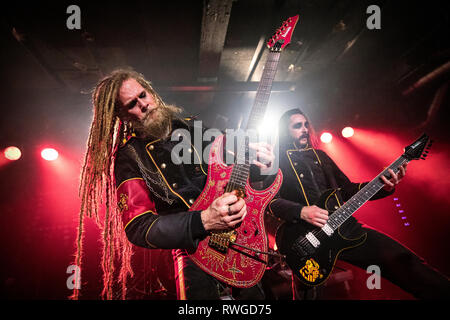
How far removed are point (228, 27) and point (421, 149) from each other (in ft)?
12.5

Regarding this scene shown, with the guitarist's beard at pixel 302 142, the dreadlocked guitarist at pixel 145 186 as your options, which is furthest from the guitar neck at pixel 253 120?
the guitarist's beard at pixel 302 142

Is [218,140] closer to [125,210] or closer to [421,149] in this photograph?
[125,210]

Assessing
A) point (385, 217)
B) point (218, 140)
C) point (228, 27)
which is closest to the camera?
point (218, 140)

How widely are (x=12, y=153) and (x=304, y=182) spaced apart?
24.5ft

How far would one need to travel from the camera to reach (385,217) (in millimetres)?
4391

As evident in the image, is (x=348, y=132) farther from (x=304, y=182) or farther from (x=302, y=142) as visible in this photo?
(x=304, y=182)

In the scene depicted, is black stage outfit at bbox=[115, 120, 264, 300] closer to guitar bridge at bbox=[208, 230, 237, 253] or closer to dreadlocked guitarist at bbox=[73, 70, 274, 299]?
dreadlocked guitarist at bbox=[73, 70, 274, 299]

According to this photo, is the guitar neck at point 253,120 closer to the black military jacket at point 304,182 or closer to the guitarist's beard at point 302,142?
the black military jacket at point 304,182

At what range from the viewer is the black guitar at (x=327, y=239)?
2.11 m

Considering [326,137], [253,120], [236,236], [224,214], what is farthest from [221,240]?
[326,137]

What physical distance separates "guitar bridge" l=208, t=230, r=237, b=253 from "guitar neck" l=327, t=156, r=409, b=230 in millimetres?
1369

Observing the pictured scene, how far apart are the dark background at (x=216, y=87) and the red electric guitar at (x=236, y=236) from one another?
118 inches

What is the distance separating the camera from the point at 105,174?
6.26ft
